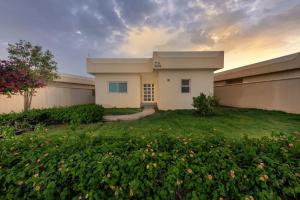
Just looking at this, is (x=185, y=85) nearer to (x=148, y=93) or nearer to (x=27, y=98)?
(x=148, y=93)

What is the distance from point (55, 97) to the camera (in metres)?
12.5

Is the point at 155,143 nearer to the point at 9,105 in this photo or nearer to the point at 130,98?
the point at 130,98

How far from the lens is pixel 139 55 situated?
545 inches

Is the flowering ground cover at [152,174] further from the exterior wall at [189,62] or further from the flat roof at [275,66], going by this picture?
the flat roof at [275,66]

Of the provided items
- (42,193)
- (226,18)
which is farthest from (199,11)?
(42,193)

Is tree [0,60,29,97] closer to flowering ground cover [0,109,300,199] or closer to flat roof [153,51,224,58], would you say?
flowering ground cover [0,109,300,199]

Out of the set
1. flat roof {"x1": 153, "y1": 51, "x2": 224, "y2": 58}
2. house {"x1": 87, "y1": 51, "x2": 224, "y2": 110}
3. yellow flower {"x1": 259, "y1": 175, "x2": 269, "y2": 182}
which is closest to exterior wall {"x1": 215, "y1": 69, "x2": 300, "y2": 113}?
house {"x1": 87, "y1": 51, "x2": 224, "y2": 110}

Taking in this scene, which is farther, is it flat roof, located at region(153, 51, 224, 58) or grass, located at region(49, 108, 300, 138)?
flat roof, located at region(153, 51, 224, 58)

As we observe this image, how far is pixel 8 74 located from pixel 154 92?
9945mm

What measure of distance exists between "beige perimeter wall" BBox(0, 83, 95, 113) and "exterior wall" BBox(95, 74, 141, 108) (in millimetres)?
3755

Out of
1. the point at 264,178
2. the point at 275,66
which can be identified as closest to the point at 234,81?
the point at 275,66

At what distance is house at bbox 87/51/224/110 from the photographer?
10656 millimetres

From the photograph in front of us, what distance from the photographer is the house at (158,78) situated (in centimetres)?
1066

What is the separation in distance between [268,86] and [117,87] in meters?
11.4
